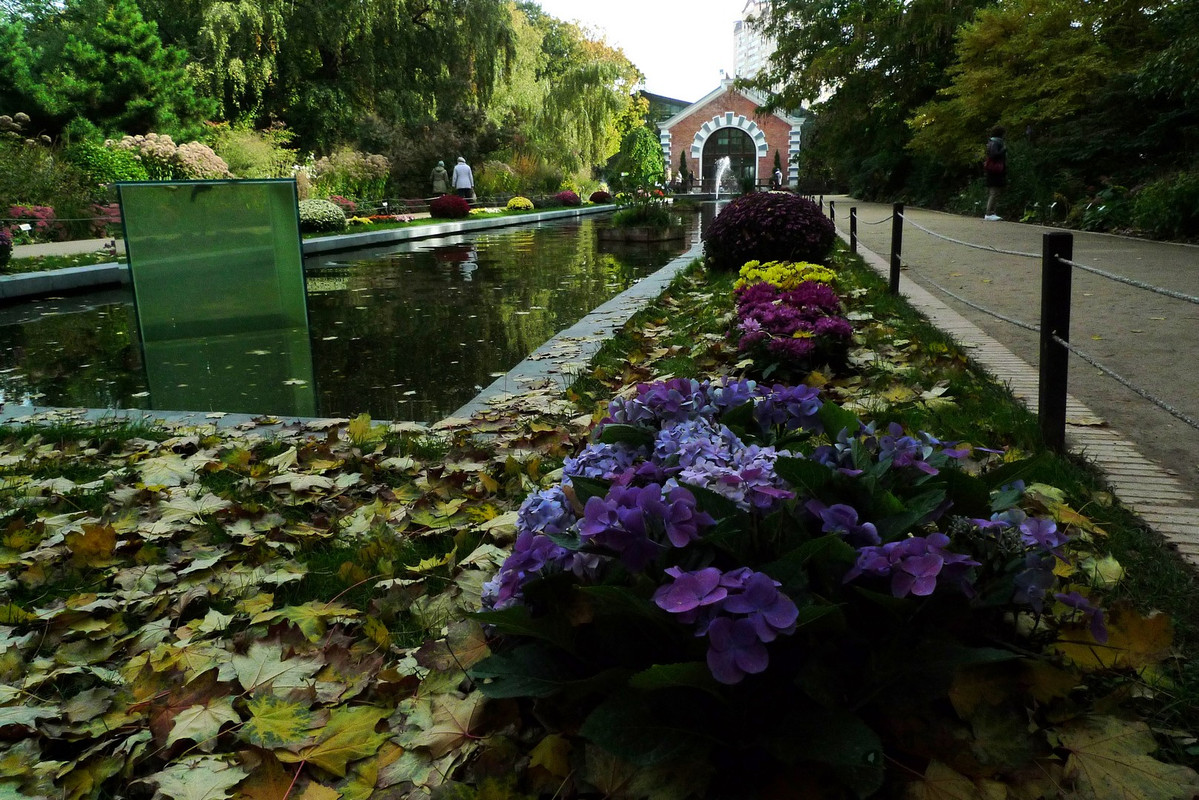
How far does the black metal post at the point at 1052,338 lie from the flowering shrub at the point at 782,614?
1720 millimetres

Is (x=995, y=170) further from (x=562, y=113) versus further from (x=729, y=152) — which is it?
(x=729, y=152)

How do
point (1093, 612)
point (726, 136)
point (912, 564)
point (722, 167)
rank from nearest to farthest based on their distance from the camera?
point (912, 564) < point (1093, 612) < point (722, 167) < point (726, 136)

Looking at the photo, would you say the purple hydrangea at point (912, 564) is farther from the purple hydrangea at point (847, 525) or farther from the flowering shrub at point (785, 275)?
the flowering shrub at point (785, 275)

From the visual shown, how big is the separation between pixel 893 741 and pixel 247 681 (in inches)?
54.3

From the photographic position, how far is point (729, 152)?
Answer: 58.6 metres

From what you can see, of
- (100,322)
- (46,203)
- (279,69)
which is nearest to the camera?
(100,322)

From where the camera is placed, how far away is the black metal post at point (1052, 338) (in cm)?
326

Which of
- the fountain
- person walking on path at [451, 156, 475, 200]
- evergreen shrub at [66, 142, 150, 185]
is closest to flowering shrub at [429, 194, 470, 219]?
person walking on path at [451, 156, 475, 200]

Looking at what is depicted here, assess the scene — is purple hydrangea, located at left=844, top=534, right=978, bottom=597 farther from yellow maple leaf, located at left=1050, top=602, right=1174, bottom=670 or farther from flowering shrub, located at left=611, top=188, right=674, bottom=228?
flowering shrub, located at left=611, top=188, right=674, bottom=228

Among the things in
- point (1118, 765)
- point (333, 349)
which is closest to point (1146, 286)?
point (1118, 765)

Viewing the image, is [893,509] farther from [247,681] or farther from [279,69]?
[279,69]

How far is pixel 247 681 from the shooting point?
1.92 metres

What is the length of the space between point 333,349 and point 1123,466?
496cm

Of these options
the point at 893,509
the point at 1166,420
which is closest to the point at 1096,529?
the point at 893,509
